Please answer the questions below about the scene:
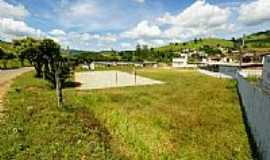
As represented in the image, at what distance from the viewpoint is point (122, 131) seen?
12.3 meters

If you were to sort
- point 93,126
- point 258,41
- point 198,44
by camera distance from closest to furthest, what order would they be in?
point 93,126
point 258,41
point 198,44

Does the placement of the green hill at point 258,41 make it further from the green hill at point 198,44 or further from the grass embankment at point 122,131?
the grass embankment at point 122,131

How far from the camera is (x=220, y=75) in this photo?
4278 centimetres

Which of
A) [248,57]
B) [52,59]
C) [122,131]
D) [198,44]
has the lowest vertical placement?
[122,131]

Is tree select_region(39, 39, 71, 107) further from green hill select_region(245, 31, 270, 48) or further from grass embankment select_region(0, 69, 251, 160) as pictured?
green hill select_region(245, 31, 270, 48)

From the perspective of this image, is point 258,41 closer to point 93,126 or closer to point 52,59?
point 52,59

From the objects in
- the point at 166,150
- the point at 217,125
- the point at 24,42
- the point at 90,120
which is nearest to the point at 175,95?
the point at 217,125

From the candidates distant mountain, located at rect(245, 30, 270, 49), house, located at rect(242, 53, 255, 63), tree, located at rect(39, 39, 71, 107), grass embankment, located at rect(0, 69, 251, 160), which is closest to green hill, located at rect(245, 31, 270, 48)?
distant mountain, located at rect(245, 30, 270, 49)

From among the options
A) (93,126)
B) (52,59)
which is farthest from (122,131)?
(52,59)

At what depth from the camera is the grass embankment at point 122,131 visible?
30.4 ft

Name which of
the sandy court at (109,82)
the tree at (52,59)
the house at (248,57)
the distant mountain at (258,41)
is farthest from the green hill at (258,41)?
the tree at (52,59)

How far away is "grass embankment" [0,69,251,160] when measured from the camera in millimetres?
9273

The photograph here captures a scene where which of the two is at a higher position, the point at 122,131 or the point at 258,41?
the point at 258,41

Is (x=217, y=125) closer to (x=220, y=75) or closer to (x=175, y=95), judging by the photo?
(x=175, y=95)
